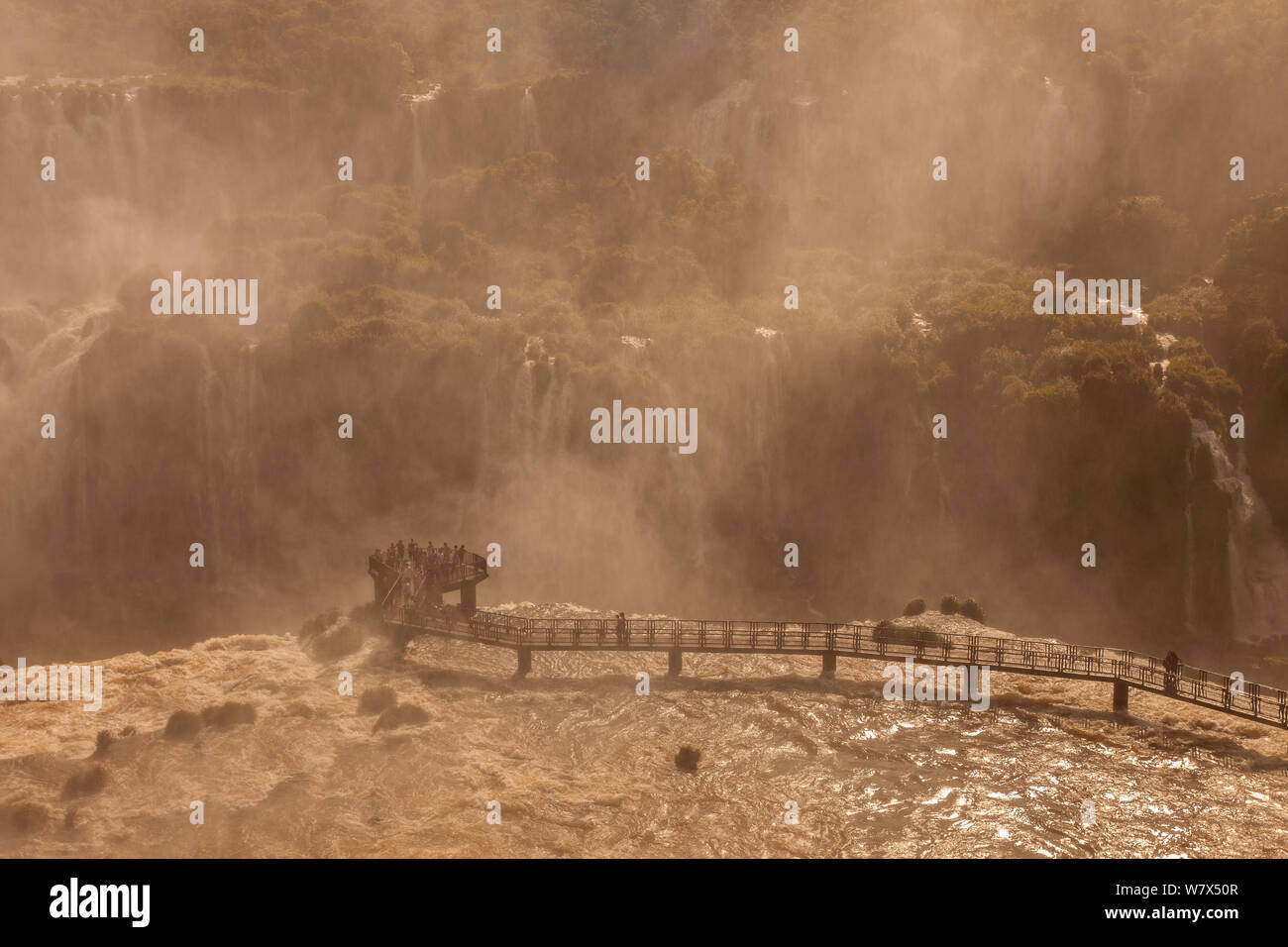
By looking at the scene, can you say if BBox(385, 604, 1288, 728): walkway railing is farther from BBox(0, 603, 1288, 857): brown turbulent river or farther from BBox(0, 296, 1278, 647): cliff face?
BBox(0, 296, 1278, 647): cliff face

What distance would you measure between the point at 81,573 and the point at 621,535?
30.3 meters

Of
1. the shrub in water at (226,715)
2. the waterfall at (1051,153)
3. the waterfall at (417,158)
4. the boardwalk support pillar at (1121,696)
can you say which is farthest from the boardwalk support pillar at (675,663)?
the waterfall at (417,158)

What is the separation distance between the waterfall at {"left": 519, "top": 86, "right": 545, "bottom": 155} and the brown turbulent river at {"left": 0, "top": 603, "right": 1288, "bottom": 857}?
5853 centimetres

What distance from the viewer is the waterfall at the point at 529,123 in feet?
306

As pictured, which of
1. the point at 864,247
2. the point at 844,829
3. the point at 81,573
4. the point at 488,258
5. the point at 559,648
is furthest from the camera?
the point at 864,247

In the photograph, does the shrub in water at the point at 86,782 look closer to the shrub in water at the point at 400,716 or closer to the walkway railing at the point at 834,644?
the shrub in water at the point at 400,716

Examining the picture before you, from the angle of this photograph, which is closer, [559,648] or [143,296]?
[559,648]

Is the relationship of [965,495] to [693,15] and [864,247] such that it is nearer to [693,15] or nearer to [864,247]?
[864,247]

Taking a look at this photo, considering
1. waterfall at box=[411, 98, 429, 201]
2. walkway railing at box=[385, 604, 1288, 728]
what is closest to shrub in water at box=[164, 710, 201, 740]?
walkway railing at box=[385, 604, 1288, 728]

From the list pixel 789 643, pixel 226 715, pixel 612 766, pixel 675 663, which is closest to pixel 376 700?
pixel 226 715

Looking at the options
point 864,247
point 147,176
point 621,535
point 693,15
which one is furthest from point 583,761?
point 693,15

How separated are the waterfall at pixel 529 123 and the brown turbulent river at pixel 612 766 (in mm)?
58533

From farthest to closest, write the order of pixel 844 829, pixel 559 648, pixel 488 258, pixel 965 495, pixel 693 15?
1. pixel 693 15
2. pixel 488 258
3. pixel 965 495
4. pixel 559 648
5. pixel 844 829

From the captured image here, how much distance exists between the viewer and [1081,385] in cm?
6519
